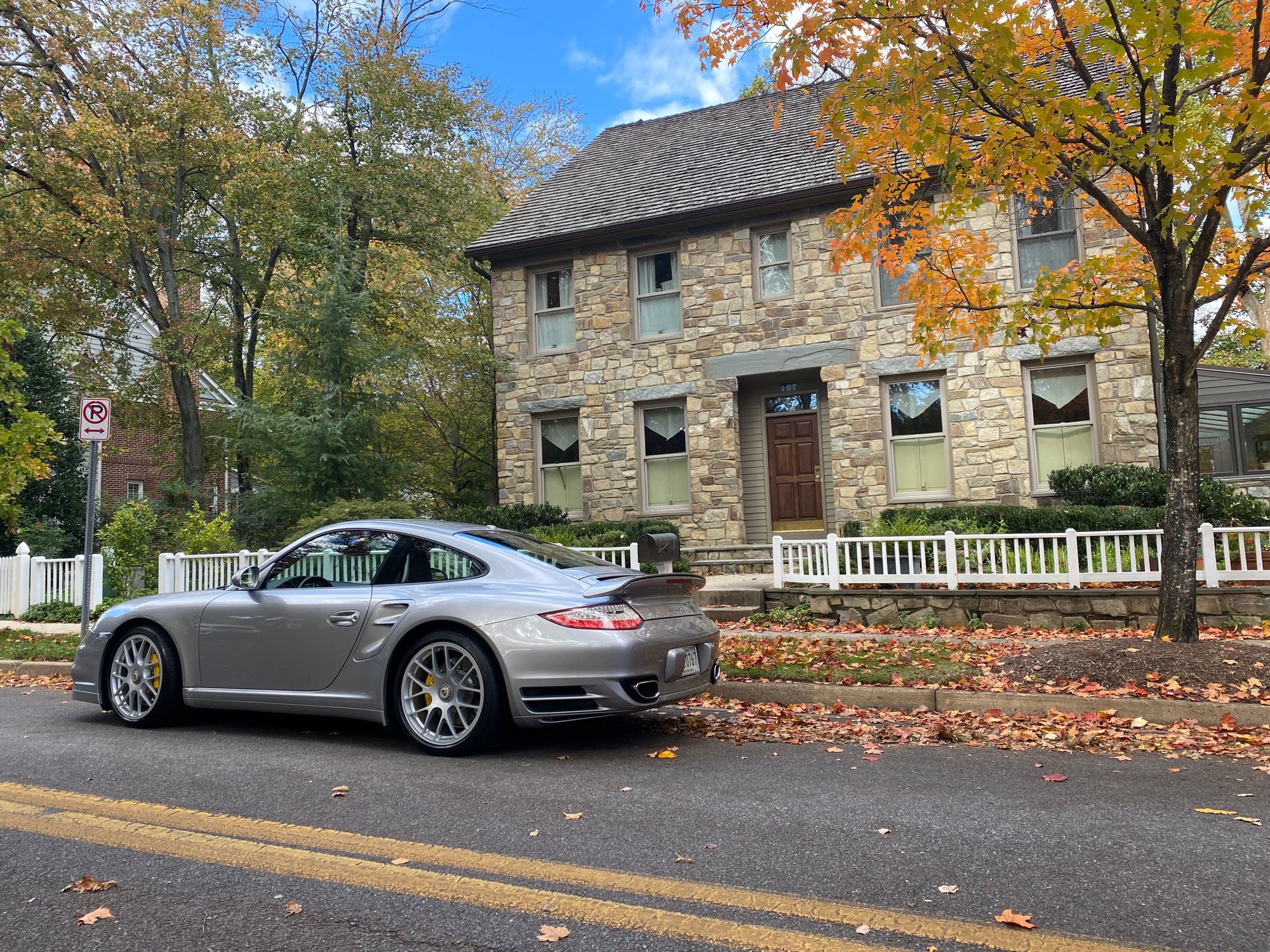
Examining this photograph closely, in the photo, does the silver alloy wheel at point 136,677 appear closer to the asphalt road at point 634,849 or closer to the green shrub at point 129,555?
the asphalt road at point 634,849

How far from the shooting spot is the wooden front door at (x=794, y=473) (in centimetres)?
1631

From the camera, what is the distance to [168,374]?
22.5 m

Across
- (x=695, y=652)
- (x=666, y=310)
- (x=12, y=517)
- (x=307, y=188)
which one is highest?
(x=307, y=188)

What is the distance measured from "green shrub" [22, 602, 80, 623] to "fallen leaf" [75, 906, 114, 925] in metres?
12.9

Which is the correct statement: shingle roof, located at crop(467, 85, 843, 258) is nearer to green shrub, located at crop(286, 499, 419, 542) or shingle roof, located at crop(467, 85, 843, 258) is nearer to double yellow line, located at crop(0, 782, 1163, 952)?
green shrub, located at crop(286, 499, 419, 542)

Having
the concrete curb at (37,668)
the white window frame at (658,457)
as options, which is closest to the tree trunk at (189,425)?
the white window frame at (658,457)

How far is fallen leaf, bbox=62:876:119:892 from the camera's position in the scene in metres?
3.35

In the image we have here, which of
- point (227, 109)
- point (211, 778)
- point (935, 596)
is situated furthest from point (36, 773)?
point (227, 109)

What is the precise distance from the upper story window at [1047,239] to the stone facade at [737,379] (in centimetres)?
24

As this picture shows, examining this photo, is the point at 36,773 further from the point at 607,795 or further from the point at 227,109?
the point at 227,109

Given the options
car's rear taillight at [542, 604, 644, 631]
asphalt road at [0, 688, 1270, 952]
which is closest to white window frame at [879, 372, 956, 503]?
asphalt road at [0, 688, 1270, 952]

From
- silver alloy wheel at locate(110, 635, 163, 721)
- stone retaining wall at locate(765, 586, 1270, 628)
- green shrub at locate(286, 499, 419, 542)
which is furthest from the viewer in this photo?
green shrub at locate(286, 499, 419, 542)

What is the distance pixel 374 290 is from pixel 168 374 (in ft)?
20.3

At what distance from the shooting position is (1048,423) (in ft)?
48.1
